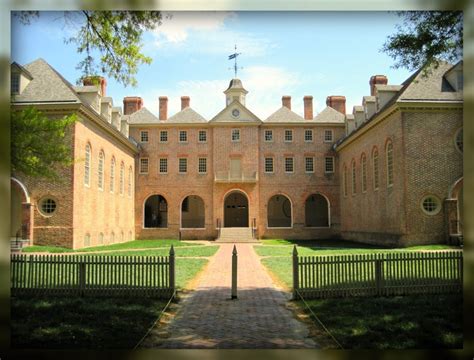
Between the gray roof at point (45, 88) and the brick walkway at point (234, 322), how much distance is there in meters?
15.0

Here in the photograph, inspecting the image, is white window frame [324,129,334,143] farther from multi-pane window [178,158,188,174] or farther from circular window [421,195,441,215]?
circular window [421,195,441,215]

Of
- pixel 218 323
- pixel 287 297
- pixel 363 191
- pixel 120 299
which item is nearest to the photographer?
pixel 218 323

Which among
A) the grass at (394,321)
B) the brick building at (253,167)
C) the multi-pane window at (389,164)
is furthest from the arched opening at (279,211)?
the grass at (394,321)

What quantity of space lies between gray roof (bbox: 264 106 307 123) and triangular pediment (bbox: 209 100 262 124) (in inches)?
50.5

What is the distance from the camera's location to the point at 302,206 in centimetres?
4038

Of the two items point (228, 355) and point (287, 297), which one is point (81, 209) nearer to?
point (287, 297)

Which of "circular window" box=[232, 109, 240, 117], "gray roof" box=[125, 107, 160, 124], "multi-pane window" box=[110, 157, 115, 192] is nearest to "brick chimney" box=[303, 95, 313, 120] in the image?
"circular window" box=[232, 109, 240, 117]

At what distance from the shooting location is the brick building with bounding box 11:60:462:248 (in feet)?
79.5

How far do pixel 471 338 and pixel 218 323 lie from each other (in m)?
4.25

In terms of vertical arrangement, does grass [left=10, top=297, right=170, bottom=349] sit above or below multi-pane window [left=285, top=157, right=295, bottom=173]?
below

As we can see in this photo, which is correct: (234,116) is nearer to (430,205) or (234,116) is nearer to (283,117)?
(283,117)

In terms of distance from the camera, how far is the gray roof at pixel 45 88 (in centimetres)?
2397

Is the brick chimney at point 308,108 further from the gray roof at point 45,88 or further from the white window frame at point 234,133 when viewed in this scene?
the gray roof at point 45,88

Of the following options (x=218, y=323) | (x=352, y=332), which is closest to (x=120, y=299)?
(x=218, y=323)
